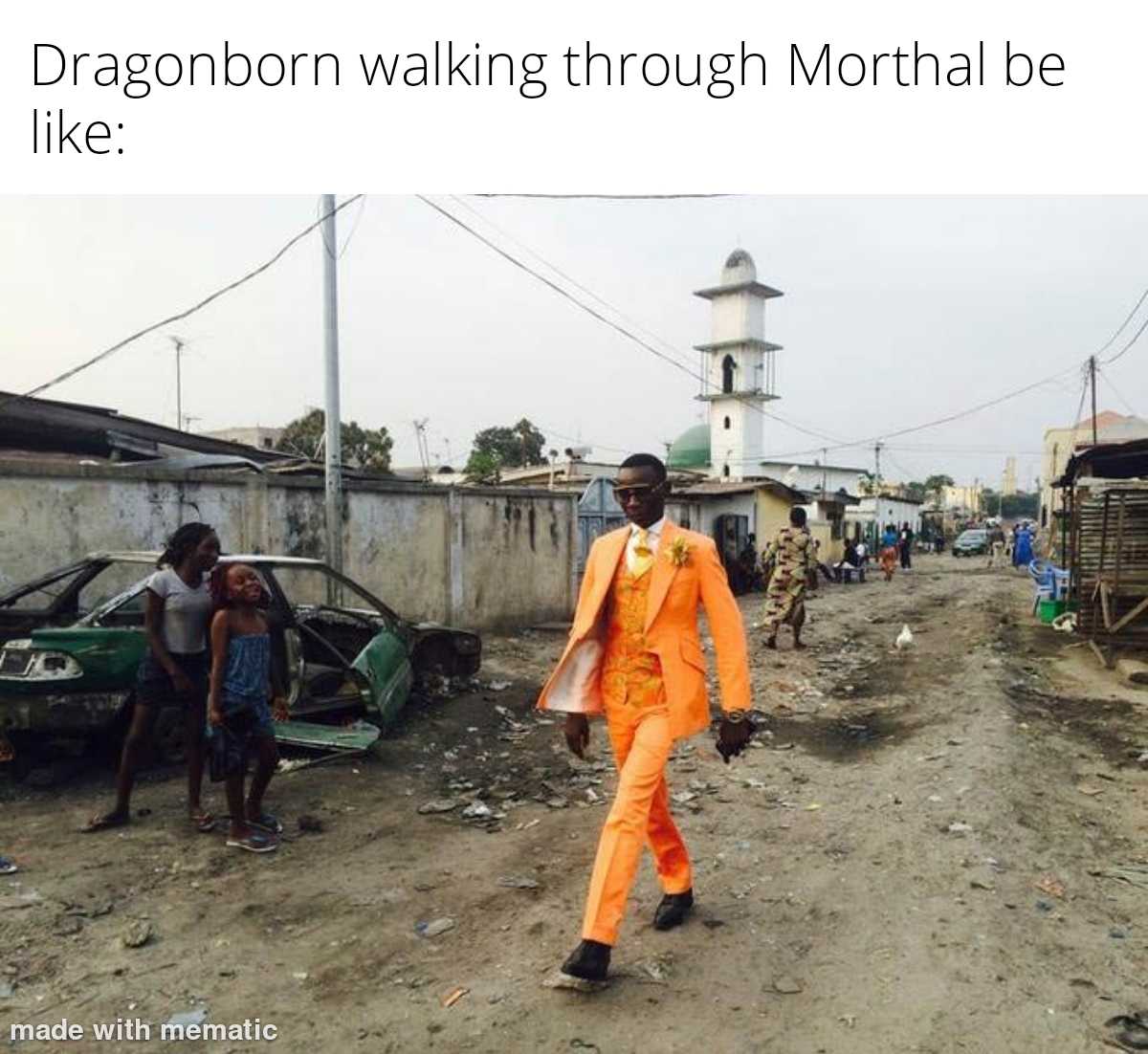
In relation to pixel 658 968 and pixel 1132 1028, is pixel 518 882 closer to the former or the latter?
pixel 658 968

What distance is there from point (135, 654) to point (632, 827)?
3532mm

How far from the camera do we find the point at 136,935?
11.6 ft

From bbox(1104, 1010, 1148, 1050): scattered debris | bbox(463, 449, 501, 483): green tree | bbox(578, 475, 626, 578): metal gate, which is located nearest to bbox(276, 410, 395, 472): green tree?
bbox(463, 449, 501, 483): green tree

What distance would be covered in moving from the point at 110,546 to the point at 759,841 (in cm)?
643

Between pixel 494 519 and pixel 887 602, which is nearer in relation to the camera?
pixel 494 519

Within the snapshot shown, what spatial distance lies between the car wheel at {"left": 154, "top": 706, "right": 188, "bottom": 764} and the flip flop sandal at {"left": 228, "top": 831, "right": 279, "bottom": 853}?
3.95 ft

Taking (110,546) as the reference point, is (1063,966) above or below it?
below

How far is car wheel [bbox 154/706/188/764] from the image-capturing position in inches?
220

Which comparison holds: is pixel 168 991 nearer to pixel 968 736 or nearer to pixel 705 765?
pixel 705 765

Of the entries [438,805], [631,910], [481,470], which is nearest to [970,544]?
[481,470]

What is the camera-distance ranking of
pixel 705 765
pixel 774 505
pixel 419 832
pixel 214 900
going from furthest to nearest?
pixel 774 505 < pixel 705 765 < pixel 419 832 < pixel 214 900

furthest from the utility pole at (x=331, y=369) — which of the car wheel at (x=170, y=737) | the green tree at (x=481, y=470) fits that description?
the green tree at (x=481, y=470)

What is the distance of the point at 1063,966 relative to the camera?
3.22 meters

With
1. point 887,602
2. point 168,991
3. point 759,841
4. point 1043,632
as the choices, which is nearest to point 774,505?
point 887,602
